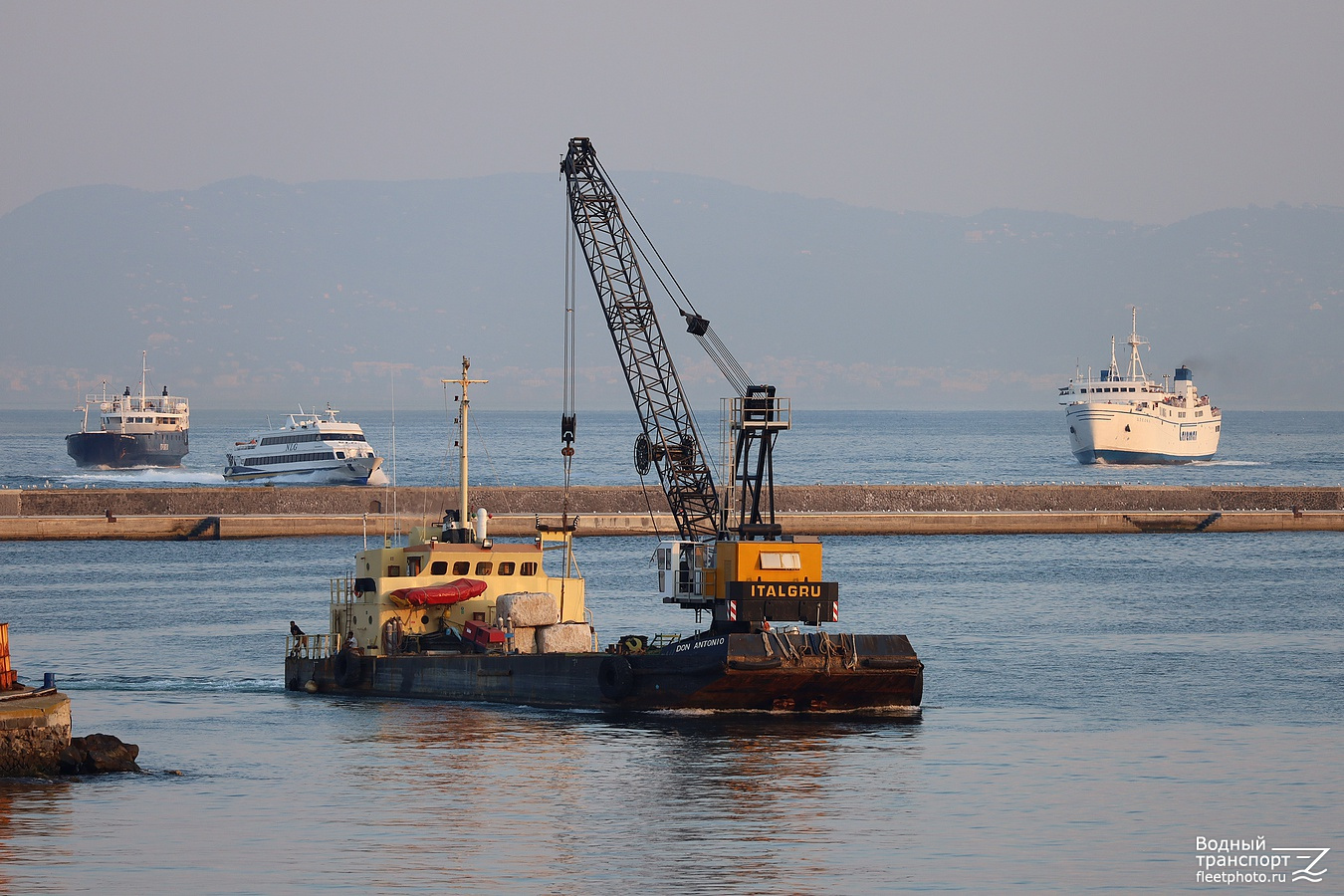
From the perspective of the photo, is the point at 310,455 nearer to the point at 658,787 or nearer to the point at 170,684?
the point at 170,684

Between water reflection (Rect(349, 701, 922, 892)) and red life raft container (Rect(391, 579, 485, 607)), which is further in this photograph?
red life raft container (Rect(391, 579, 485, 607))

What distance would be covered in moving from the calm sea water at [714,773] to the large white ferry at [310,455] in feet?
250

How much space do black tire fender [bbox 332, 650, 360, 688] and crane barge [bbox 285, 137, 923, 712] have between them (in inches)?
1.4

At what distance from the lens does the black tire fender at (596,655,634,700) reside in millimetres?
38156

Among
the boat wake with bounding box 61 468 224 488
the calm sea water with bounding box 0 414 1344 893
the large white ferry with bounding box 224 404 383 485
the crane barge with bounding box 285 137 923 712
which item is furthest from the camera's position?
the boat wake with bounding box 61 468 224 488

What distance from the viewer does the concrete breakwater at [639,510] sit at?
9244cm

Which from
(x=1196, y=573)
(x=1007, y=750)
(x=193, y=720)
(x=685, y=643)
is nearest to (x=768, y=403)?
(x=685, y=643)

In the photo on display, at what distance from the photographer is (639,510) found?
10256 centimetres

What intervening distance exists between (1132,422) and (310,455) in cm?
8682

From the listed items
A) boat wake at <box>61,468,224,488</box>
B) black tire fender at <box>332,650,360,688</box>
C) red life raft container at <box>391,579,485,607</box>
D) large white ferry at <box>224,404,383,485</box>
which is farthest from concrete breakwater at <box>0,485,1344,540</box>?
red life raft container at <box>391,579,485,607</box>

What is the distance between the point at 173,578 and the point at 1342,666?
47136 mm

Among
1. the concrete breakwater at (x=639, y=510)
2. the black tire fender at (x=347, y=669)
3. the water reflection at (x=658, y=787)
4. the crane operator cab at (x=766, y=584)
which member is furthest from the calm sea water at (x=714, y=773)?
the concrete breakwater at (x=639, y=510)

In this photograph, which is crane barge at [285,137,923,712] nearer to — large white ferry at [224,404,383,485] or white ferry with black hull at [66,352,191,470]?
large white ferry at [224,404,383,485]

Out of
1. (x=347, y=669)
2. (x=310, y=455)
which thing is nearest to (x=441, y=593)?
(x=347, y=669)
